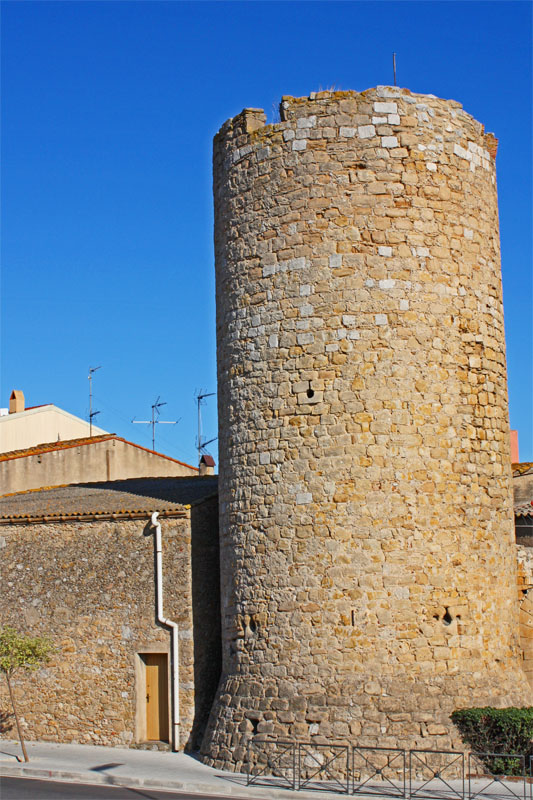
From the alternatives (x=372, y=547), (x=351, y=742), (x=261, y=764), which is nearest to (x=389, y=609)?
(x=372, y=547)

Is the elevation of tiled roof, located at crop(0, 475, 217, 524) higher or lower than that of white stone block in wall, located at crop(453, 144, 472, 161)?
lower

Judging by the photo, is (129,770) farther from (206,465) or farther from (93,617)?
(206,465)

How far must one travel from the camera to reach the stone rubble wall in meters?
15.5

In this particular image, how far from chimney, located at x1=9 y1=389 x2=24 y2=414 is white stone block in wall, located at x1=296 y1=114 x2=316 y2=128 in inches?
836

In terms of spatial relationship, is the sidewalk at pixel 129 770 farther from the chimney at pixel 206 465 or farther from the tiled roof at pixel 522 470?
the chimney at pixel 206 465

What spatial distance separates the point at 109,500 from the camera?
698 inches

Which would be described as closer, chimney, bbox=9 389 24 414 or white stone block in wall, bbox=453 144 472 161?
white stone block in wall, bbox=453 144 472 161

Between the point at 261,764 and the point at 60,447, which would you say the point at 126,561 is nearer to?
the point at 261,764

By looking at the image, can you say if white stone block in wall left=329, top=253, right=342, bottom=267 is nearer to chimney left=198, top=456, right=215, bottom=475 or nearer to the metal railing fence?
the metal railing fence

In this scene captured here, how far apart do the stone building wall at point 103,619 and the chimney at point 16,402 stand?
1648cm

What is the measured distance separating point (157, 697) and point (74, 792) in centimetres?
319

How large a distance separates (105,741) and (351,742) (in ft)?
16.3

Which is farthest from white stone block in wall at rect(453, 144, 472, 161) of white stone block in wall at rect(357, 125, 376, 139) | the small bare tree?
the small bare tree

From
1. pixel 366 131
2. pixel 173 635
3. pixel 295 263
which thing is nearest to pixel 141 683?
pixel 173 635
